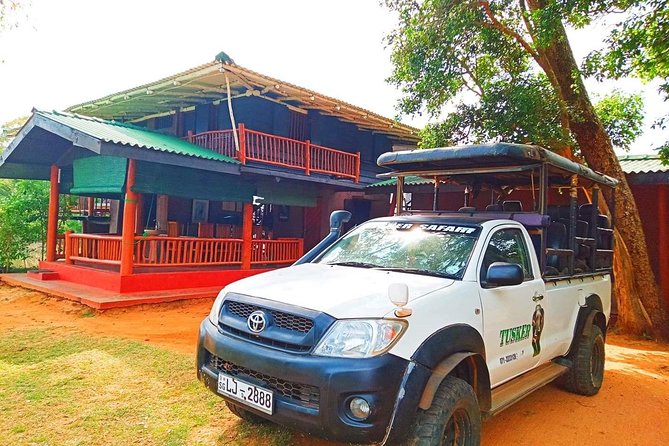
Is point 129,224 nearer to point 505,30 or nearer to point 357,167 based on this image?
point 357,167

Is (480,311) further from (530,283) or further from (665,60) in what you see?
Answer: (665,60)

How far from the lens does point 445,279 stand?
3.08 meters

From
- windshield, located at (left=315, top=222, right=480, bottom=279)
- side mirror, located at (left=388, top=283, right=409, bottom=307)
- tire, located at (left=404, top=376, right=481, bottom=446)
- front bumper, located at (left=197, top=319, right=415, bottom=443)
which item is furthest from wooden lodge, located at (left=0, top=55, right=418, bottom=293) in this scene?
tire, located at (left=404, top=376, right=481, bottom=446)

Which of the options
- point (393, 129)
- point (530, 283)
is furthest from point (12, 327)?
point (393, 129)

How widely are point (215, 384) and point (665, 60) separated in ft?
20.9

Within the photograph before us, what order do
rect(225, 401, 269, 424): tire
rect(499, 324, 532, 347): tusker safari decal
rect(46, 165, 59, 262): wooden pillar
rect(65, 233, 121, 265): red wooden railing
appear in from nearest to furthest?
rect(499, 324, 532, 347): tusker safari decal
rect(225, 401, 269, 424): tire
rect(65, 233, 121, 265): red wooden railing
rect(46, 165, 59, 262): wooden pillar

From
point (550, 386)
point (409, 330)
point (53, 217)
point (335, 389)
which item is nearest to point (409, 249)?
point (409, 330)

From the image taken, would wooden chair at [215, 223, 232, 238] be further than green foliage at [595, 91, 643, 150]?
Yes

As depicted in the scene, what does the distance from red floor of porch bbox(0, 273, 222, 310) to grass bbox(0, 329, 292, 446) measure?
2.23 m

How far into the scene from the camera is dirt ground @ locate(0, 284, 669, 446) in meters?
3.63

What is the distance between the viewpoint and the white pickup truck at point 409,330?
2.41 meters

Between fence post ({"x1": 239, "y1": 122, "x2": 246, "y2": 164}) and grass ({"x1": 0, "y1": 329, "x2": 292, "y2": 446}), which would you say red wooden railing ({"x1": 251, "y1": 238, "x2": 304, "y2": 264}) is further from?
grass ({"x1": 0, "y1": 329, "x2": 292, "y2": 446})

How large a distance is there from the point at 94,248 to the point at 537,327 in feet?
31.5

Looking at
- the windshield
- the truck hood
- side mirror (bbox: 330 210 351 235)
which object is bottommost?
the truck hood
